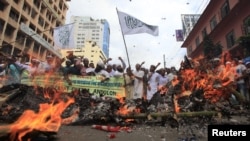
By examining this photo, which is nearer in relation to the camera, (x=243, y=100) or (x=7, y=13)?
(x=243, y=100)

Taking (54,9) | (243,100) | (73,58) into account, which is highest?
(54,9)

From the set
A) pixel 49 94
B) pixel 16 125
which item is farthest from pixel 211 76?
pixel 16 125

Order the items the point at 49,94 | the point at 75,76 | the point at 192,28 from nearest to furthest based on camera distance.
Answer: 1. the point at 49,94
2. the point at 75,76
3. the point at 192,28

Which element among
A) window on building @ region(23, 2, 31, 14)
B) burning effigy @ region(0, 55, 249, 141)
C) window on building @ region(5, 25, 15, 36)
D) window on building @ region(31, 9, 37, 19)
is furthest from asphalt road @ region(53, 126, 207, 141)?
window on building @ region(31, 9, 37, 19)

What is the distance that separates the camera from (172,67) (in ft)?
35.5

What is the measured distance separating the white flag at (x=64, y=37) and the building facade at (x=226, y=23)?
1267 cm

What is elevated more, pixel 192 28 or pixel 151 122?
pixel 192 28

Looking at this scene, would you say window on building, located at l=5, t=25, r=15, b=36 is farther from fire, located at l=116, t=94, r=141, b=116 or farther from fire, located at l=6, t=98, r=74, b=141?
fire, located at l=6, t=98, r=74, b=141

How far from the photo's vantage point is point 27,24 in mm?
42688

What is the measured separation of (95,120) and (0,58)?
5415mm

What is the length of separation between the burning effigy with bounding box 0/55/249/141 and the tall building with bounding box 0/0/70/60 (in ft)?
68.9

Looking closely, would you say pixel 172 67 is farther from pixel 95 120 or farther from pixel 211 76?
pixel 95 120

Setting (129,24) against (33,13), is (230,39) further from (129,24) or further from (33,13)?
(33,13)

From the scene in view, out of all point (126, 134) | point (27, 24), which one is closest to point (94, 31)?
point (27, 24)
